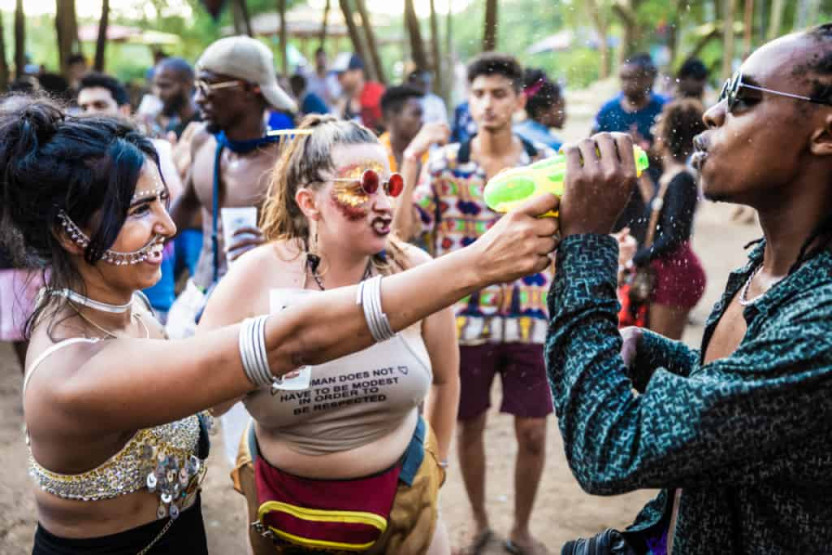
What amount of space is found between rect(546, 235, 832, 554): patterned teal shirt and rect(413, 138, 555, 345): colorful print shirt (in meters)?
2.54

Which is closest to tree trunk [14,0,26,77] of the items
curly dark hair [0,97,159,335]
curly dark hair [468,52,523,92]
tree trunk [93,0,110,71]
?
tree trunk [93,0,110,71]

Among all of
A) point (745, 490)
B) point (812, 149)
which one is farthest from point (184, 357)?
point (812, 149)

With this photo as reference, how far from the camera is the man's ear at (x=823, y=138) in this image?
1352 mm

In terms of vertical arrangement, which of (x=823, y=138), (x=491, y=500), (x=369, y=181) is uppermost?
(x=823, y=138)

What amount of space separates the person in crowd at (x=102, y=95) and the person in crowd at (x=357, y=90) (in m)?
4.10

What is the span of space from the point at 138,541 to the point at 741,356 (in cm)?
156

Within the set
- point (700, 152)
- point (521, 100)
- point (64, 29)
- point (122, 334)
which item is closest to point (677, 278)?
point (521, 100)

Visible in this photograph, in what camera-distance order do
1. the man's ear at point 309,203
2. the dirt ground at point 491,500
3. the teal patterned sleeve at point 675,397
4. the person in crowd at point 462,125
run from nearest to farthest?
the teal patterned sleeve at point 675,397 → the man's ear at point 309,203 → the dirt ground at point 491,500 → the person in crowd at point 462,125

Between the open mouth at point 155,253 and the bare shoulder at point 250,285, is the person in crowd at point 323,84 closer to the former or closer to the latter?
the bare shoulder at point 250,285

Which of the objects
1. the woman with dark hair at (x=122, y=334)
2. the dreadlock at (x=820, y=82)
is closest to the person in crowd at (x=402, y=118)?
the woman with dark hair at (x=122, y=334)

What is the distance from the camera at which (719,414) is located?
1216 mm

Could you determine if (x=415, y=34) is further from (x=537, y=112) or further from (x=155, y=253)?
(x=155, y=253)

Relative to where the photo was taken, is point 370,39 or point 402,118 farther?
point 370,39

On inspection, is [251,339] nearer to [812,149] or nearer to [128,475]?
[128,475]
